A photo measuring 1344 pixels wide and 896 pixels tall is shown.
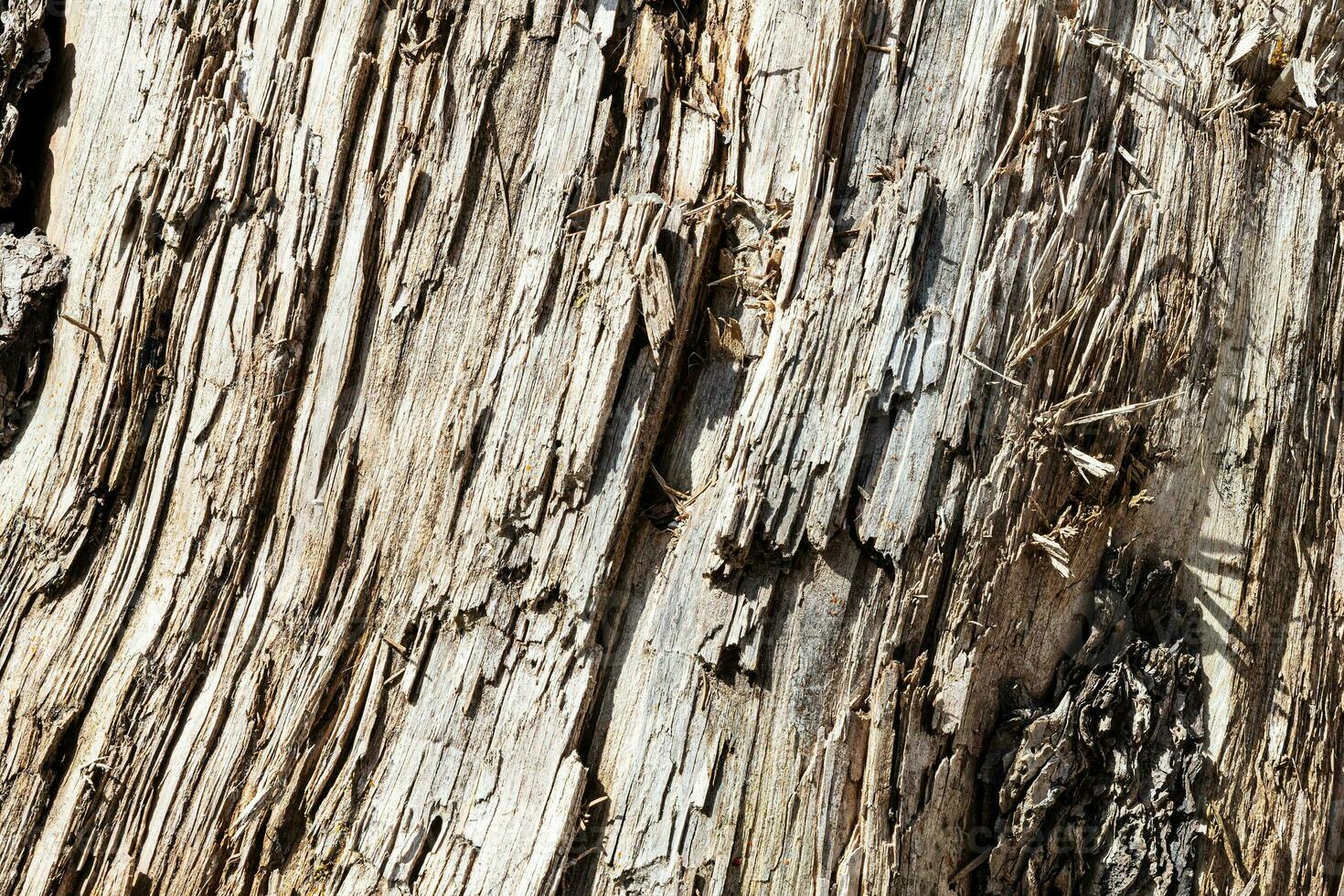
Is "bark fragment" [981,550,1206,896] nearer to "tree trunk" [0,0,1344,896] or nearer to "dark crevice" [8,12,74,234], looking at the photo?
"tree trunk" [0,0,1344,896]

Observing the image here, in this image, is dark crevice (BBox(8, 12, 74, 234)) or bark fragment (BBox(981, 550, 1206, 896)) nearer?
bark fragment (BBox(981, 550, 1206, 896))

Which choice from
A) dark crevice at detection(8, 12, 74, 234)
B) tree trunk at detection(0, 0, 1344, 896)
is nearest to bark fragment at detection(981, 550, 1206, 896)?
tree trunk at detection(0, 0, 1344, 896)

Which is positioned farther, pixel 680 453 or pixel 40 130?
pixel 40 130

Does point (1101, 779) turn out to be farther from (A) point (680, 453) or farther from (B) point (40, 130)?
(B) point (40, 130)

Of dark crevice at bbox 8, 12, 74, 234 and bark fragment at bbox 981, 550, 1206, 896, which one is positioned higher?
dark crevice at bbox 8, 12, 74, 234

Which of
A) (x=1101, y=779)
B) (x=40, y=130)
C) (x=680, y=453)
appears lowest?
(x=1101, y=779)

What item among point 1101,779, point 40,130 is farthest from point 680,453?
point 40,130

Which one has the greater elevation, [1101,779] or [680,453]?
[680,453]

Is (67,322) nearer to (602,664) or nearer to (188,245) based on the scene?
(188,245)

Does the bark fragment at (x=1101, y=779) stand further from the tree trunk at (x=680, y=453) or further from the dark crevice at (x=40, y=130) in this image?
the dark crevice at (x=40, y=130)

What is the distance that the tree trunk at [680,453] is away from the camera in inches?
98.2

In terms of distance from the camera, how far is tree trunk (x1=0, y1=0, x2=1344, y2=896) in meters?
2.49

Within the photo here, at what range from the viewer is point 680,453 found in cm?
259

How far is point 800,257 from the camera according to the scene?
101 inches
